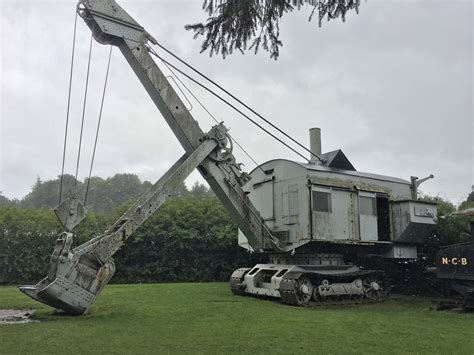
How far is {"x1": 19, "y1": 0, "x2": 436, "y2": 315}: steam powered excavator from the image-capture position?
8914 mm

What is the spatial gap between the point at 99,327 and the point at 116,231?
236 centimetres

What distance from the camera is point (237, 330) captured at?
24.3 feet

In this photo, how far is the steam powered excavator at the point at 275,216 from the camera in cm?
891

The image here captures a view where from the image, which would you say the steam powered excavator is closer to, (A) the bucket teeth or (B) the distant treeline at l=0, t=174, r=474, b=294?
(A) the bucket teeth

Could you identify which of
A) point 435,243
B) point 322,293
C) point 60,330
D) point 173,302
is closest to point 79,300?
point 60,330

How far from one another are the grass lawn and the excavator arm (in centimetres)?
65

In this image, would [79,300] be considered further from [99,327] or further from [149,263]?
[149,263]

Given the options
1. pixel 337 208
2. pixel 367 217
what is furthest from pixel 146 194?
pixel 367 217

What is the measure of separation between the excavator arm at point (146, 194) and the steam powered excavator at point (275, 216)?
0.02 meters

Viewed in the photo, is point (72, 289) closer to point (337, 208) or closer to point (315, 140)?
point (337, 208)

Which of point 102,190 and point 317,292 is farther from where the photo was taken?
point 102,190

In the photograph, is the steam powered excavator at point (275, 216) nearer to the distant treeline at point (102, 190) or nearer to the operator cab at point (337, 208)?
the operator cab at point (337, 208)

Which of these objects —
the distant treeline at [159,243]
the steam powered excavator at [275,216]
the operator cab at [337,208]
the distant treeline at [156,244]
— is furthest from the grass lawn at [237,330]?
the distant treeline at [159,243]

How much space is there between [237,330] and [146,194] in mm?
A: 3953
